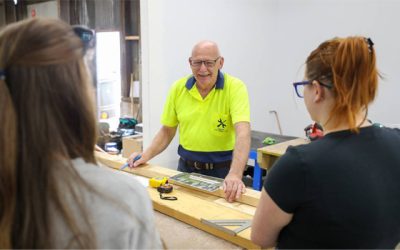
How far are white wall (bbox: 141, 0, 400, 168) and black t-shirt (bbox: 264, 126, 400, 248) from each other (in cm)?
201

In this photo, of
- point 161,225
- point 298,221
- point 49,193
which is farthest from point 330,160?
point 161,225

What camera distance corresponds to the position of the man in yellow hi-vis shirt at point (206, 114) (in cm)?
217

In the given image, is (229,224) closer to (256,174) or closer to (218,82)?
(218,82)

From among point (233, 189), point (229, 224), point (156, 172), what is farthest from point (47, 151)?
point (156, 172)

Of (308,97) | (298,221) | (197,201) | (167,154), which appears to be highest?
(308,97)

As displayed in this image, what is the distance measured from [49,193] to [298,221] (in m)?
0.62

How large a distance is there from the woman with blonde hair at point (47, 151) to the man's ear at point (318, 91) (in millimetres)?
601

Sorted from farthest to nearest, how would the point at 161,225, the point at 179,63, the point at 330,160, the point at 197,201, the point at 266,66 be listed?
the point at 266,66, the point at 179,63, the point at 197,201, the point at 161,225, the point at 330,160

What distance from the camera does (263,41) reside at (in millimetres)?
4004

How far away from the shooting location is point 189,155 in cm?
232

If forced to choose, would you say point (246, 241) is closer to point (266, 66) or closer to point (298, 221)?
point (298, 221)

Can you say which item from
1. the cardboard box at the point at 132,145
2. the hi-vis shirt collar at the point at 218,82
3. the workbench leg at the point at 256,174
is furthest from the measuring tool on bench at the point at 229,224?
the cardboard box at the point at 132,145

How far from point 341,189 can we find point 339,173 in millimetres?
41

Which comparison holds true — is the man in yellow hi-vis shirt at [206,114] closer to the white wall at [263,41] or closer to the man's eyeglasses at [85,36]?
the white wall at [263,41]
